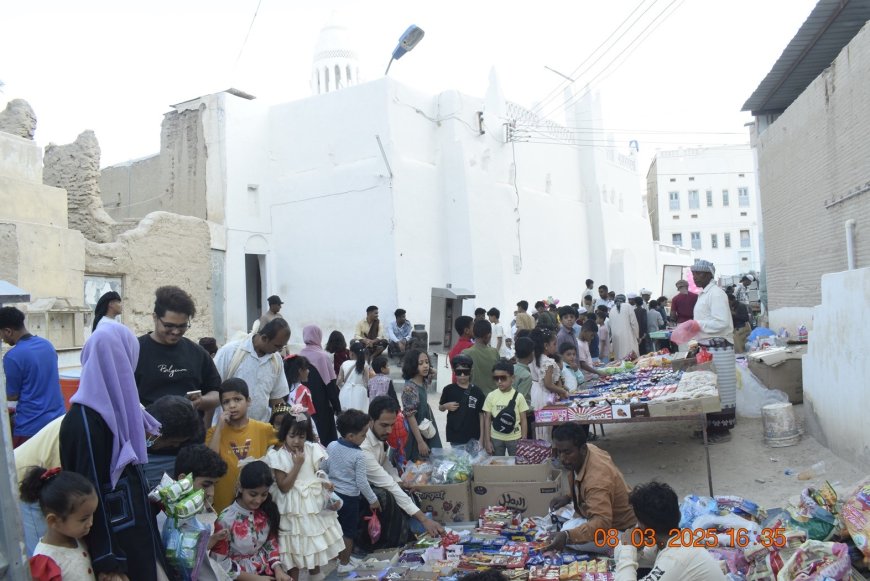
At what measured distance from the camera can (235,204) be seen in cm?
1747

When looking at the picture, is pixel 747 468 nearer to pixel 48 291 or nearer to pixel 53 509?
pixel 53 509

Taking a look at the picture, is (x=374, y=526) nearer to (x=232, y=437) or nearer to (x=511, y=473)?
(x=511, y=473)

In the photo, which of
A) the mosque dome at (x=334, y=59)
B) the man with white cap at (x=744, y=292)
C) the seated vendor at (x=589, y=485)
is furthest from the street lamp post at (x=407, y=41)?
the seated vendor at (x=589, y=485)

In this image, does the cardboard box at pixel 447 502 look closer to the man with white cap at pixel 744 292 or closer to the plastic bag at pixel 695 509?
the plastic bag at pixel 695 509

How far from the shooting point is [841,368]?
6.25 m

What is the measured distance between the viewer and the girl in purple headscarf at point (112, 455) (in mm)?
2898

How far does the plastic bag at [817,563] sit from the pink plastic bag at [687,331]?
4387 mm

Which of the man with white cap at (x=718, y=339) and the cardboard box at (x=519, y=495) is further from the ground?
the man with white cap at (x=718, y=339)

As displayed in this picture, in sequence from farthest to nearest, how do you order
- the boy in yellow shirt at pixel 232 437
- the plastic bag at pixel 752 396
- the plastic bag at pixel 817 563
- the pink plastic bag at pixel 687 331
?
the plastic bag at pixel 752 396
the pink plastic bag at pixel 687 331
the boy in yellow shirt at pixel 232 437
the plastic bag at pixel 817 563

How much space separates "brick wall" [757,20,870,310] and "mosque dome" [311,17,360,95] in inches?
596

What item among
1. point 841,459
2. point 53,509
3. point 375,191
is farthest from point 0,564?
point 375,191

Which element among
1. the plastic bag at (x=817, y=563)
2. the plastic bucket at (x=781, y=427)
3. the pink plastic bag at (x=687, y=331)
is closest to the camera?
the plastic bag at (x=817, y=563)

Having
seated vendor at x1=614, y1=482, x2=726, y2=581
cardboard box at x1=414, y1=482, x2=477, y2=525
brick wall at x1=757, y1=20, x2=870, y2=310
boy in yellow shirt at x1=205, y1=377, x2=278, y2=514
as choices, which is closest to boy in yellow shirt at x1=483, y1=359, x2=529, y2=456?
cardboard box at x1=414, y1=482, x2=477, y2=525

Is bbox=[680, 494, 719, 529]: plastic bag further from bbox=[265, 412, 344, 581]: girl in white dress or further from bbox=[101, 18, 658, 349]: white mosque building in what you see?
bbox=[101, 18, 658, 349]: white mosque building
